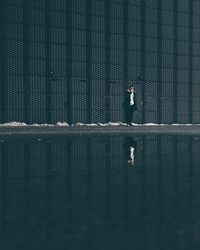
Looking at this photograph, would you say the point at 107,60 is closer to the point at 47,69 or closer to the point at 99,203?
the point at 47,69

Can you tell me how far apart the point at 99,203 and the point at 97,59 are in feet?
83.8

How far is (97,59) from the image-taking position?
30.9 meters

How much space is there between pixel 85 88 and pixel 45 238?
26413mm

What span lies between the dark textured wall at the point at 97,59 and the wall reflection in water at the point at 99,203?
17.6m

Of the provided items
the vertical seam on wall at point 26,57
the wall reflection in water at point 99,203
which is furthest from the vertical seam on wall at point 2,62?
the wall reflection in water at point 99,203

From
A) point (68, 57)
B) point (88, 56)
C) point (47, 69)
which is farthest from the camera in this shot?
point (88, 56)

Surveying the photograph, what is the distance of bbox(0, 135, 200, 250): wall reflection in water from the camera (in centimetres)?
420

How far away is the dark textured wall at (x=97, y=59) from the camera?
27.8 m

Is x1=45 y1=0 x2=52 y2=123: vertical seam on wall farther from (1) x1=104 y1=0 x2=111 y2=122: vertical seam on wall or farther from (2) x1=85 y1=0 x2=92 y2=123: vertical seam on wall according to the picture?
(1) x1=104 y1=0 x2=111 y2=122: vertical seam on wall

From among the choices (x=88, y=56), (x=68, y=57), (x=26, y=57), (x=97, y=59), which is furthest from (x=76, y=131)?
(x=97, y=59)

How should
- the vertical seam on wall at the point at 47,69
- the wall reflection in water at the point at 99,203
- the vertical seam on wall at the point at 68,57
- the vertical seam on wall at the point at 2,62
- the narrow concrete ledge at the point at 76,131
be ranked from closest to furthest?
1. the wall reflection in water at the point at 99,203
2. the narrow concrete ledge at the point at 76,131
3. the vertical seam on wall at the point at 2,62
4. the vertical seam on wall at the point at 47,69
5. the vertical seam on wall at the point at 68,57

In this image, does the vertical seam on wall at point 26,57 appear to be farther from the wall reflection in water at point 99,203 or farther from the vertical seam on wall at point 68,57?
the wall reflection in water at point 99,203

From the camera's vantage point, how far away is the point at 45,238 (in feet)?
13.9

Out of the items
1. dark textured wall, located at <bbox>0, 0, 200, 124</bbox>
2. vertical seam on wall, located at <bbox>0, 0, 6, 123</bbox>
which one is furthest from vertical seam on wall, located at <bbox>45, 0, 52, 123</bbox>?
vertical seam on wall, located at <bbox>0, 0, 6, 123</bbox>
